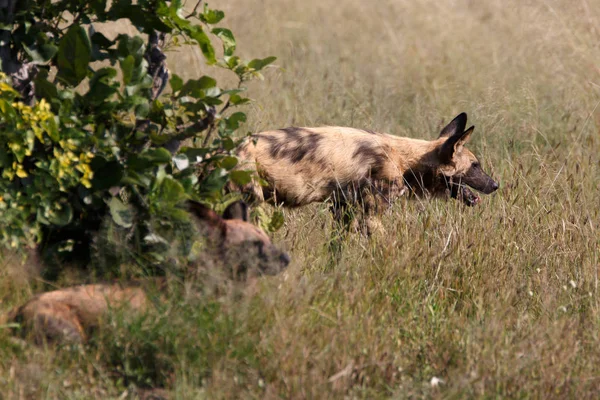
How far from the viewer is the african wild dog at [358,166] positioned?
225 inches

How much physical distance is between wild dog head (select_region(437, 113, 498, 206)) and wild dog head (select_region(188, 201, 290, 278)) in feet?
7.68

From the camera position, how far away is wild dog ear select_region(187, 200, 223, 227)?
416 centimetres

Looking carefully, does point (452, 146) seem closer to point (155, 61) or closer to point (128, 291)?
point (155, 61)

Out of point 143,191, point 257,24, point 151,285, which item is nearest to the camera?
point 151,285

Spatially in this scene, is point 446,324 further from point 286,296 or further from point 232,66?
point 232,66

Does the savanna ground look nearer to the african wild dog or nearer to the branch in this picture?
the african wild dog

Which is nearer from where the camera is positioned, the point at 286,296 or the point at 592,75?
the point at 286,296

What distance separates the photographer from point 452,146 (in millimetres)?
6242

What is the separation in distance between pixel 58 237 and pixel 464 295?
7.49 ft

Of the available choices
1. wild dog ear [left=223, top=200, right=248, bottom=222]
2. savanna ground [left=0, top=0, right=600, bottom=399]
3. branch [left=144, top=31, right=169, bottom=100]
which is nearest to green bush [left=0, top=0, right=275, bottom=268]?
branch [left=144, top=31, right=169, bottom=100]

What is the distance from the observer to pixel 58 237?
4355mm

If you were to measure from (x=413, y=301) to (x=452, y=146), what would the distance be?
193 centimetres

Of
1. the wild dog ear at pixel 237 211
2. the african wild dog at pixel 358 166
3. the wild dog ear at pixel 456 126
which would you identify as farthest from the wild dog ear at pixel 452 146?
the wild dog ear at pixel 237 211

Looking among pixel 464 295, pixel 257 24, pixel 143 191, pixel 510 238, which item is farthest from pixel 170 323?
pixel 257 24
